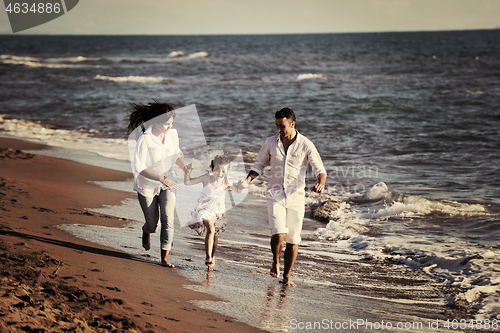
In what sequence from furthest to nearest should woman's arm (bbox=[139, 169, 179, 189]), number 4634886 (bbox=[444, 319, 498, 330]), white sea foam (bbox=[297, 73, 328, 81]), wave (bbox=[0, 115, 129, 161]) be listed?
white sea foam (bbox=[297, 73, 328, 81]) < wave (bbox=[0, 115, 129, 161]) < woman's arm (bbox=[139, 169, 179, 189]) < number 4634886 (bbox=[444, 319, 498, 330])

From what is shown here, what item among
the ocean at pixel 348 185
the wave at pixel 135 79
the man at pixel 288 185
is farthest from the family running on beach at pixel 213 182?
the wave at pixel 135 79

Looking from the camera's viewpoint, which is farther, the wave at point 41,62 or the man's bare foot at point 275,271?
the wave at point 41,62

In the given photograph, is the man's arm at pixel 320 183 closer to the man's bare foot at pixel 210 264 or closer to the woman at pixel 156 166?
the man's bare foot at pixel 210 264

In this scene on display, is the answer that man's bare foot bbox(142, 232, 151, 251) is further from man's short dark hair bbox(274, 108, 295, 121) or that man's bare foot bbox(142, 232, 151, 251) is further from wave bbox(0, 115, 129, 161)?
wave bbox(0, 115, 129, 161)

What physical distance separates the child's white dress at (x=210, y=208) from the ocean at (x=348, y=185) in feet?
1.61

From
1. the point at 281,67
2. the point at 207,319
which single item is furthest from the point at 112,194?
the point at 281,67

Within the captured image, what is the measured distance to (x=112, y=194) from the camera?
25.8 ft

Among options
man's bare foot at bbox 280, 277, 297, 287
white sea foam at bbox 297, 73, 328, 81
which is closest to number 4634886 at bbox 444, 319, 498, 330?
man's bare foot at bbox 280, 277, 297, 287

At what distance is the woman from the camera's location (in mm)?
4758

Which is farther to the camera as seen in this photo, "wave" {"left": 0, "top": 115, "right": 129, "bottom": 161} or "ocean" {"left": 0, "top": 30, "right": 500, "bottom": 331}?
"wave" {"left": 0, "top": 115, "right": 129, "bottom": 161}

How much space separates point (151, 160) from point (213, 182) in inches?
29.1

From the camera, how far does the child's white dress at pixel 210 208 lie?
5016 millimetres

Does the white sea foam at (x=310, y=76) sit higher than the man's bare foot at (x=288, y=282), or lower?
higher

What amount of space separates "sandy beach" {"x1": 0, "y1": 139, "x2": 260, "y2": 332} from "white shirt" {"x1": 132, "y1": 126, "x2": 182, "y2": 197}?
32.5 inches
